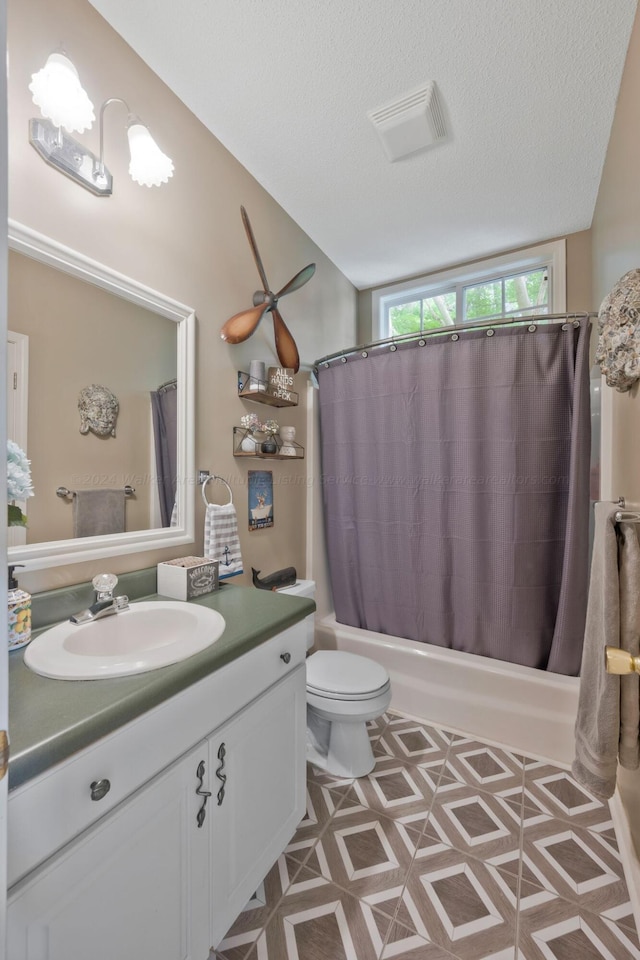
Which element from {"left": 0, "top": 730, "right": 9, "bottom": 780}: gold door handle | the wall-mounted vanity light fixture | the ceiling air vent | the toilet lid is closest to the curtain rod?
the ceiling air vent

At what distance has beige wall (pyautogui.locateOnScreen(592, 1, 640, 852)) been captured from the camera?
1207mm

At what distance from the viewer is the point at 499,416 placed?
6.08 feet

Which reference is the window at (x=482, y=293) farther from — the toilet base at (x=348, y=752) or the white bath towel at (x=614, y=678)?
the toilet base at (x=348, y=752)

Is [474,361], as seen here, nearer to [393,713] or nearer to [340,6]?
[340,6]

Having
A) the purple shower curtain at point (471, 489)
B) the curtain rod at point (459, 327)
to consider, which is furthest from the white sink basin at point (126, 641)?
the curtain rod at point (459, 327)

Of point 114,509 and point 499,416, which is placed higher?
point 499,416

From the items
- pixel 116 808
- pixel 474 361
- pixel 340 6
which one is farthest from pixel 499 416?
pixel 116 808

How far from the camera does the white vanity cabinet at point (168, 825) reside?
0.61m

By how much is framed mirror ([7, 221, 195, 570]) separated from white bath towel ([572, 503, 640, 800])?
4.30 ft

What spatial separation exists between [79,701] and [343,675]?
45.2 inches

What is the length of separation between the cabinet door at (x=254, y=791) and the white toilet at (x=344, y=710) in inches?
12.0

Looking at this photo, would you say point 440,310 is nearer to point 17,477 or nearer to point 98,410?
point 98,410

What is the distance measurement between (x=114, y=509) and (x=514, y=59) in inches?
79.5

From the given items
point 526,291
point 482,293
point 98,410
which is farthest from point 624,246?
point 98,410
